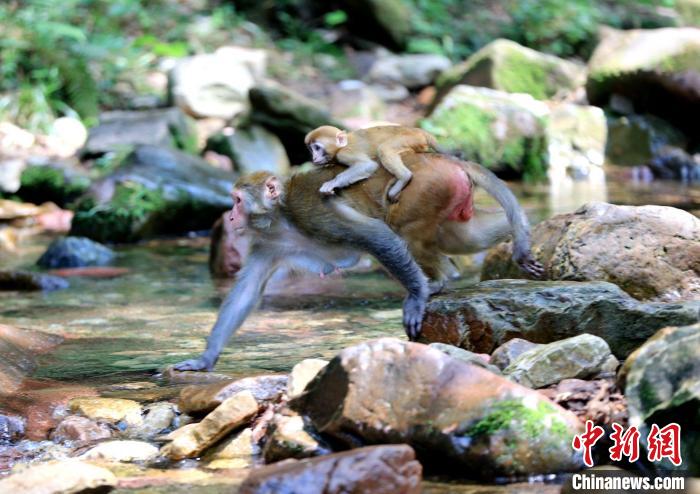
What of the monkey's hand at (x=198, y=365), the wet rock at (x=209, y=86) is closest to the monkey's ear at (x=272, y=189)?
the monkey's hand at (x=198, y=365)

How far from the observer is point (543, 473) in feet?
11.7

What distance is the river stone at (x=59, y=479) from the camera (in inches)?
134

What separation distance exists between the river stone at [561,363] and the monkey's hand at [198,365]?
5.57 feet

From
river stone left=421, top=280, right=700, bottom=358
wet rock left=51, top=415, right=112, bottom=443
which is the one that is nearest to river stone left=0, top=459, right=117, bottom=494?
wet rock left=51, top=415, right=112, bottom=443

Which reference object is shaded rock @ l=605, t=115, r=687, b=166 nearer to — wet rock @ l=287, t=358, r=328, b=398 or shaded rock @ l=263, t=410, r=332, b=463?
wet rock @ l=287, t=358, r=328, b=398

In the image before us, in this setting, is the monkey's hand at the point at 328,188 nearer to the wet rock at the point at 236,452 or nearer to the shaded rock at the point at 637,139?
the wet rock at the point at 236,452

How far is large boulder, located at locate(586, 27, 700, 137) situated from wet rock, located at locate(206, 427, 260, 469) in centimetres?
1298

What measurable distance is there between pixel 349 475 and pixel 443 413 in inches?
19.7

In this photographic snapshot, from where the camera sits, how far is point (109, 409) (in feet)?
14.9

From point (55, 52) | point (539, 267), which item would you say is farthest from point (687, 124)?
point (539, 267)

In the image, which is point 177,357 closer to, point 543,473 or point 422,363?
point 422,363

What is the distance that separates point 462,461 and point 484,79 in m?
13.5

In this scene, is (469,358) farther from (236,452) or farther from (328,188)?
(328,188)

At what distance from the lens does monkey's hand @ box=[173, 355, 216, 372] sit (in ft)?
17.0
